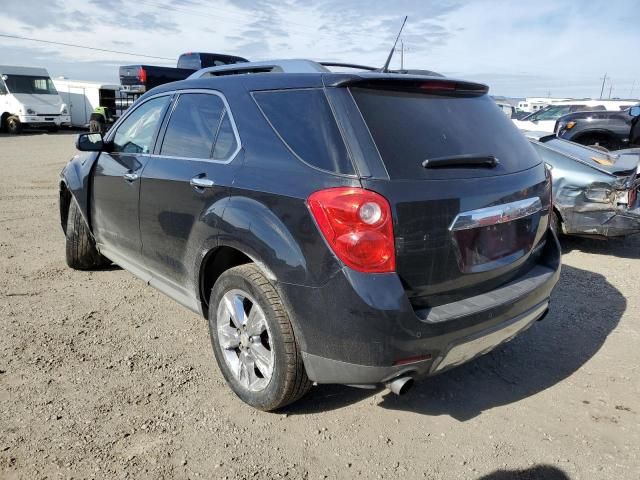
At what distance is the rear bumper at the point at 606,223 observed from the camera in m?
5.11

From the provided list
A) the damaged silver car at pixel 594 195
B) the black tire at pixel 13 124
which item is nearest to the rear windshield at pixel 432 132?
the damaged silver car at pixel 594 195

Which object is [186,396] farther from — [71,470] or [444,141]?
[444,141]

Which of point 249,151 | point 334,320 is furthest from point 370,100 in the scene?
point 334,320

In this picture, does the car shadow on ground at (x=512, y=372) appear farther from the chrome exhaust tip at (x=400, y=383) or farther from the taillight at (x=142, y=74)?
the taillight at (x=142, y=74)

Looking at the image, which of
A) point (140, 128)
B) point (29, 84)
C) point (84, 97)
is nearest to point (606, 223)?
point (140, 128)

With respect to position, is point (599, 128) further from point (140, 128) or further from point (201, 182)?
point (201, 182)

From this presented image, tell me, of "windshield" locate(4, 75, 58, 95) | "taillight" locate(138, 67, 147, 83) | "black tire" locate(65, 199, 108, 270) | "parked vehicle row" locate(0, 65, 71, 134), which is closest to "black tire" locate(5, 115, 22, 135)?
"parked vehicle row" locate(0, 65, 71, 134)

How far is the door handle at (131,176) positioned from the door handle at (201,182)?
0.77 metres

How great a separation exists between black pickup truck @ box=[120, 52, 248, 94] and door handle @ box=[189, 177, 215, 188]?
15864 millimetres

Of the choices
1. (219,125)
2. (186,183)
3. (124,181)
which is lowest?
(124,181)

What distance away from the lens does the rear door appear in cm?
282

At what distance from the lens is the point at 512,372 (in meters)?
3.27

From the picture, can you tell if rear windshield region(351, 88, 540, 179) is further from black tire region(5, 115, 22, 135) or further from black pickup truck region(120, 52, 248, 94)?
Result: black tire region(5, 115, 22, 135)

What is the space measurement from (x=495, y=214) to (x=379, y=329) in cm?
82
